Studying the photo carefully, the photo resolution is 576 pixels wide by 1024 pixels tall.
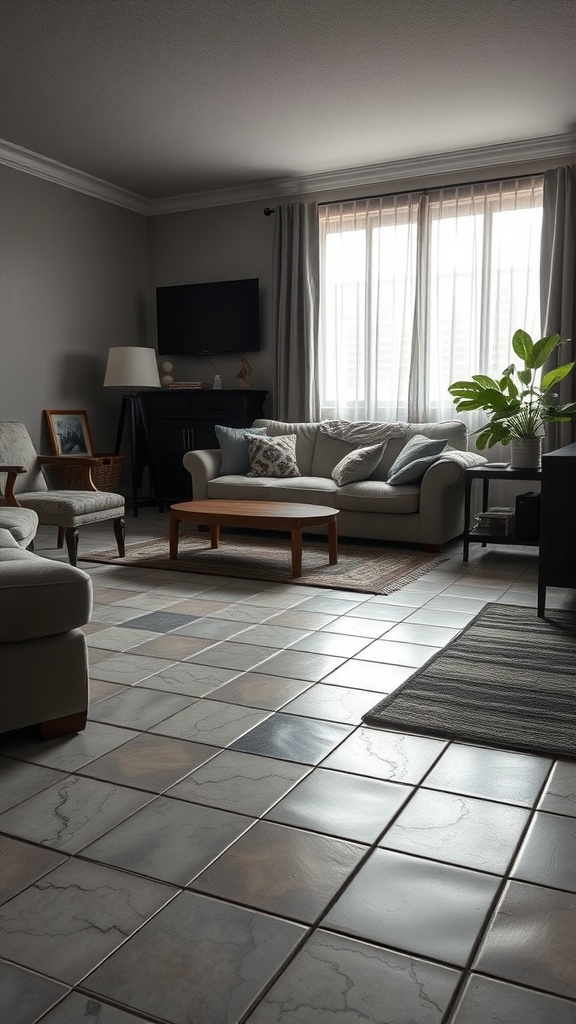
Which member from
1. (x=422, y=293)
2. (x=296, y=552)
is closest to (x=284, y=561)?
(x=296, y=552)

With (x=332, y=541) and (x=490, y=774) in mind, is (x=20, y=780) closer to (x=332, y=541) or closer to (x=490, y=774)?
(x=490, y=774)

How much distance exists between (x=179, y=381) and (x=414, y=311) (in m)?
2.33

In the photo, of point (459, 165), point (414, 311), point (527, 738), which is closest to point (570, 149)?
point (459, 165)

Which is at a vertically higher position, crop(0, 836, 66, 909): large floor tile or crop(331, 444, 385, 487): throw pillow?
crop(331, 444, 385, 487): throw pillow

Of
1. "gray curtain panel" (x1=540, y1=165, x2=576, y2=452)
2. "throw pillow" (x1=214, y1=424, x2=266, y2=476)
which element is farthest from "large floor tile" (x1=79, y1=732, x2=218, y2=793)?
"gray curtain panel" (x1=540, y1=165, x2=576, y2=452)

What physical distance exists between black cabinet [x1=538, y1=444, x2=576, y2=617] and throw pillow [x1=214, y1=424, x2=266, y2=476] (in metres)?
2.98

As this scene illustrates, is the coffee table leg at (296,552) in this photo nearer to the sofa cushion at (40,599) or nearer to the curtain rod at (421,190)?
the sofa cushion at (40,599)

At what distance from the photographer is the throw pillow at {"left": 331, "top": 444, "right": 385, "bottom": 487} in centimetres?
546

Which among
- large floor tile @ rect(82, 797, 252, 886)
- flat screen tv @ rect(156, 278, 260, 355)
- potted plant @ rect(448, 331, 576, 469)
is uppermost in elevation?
flat screen tv @ rect(156, 278, 260, 355)

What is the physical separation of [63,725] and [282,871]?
0.90m

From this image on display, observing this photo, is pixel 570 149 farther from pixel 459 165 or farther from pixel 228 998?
pixel 228 998

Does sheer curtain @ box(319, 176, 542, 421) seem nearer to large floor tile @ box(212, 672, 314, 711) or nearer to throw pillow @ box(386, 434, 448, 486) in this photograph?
throw pillow @ box(386, 434, 448, 486)

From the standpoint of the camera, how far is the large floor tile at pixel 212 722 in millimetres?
2219

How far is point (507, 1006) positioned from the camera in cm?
121
